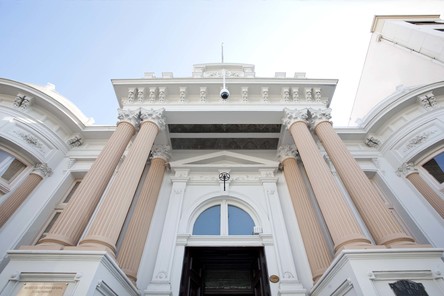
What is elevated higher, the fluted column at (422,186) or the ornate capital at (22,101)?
the ornate capital at (22,101)

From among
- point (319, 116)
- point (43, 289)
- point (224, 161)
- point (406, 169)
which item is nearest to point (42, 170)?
point (43, 289)

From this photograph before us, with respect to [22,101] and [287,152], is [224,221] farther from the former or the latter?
[22,101]

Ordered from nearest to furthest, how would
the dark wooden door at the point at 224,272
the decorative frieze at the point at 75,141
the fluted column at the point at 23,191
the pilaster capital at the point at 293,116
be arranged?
the dark wooden door at the point at 224,272, the fluted column at the point at 23,191, the pilaster capital at the point at 293,116, the decorative frieze at the point at 75,141

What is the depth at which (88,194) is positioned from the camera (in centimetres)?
494

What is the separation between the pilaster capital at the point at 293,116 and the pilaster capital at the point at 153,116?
4.01m

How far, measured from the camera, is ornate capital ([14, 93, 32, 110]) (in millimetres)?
7832

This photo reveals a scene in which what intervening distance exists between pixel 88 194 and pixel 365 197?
5.96 m

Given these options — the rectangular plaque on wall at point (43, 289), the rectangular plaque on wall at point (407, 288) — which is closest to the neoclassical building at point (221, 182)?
the rectangular plaque on wall at point (43, 289)

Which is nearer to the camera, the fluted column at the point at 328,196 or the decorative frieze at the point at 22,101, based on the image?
the fluted column at the point at 328,196

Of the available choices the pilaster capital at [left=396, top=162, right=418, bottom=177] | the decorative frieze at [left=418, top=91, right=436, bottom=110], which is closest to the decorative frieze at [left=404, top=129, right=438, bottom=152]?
the pilaster capital at [left=396, top=162, right=418, bottom=177]

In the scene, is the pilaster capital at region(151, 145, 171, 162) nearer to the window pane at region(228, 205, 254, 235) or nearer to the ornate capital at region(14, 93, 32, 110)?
the window pane at region(228, 205, 254, 235)

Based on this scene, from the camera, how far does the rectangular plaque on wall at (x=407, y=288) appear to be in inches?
130

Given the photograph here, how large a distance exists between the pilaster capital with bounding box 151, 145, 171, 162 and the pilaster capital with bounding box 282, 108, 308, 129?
428 centimetres

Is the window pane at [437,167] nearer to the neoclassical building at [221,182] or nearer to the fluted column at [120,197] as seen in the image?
the neoclassical building at [221,182]
